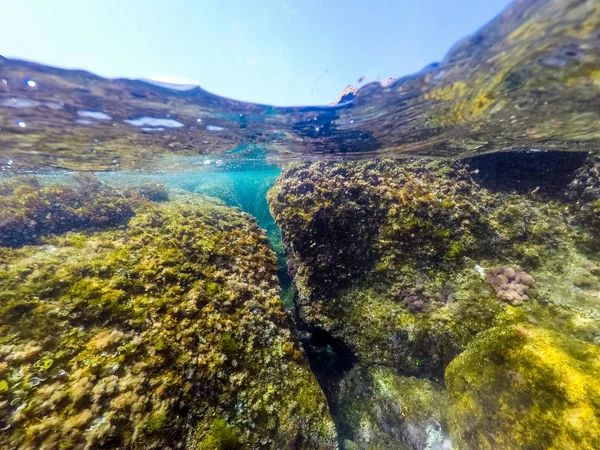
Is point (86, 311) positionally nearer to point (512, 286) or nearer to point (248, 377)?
point (248, 377)

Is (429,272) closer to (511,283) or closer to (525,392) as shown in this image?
(511,283)

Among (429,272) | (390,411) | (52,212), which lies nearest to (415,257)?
(429,272)

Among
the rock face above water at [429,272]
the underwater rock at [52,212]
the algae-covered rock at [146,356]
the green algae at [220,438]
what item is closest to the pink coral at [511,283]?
the rock face above water at [429,272]

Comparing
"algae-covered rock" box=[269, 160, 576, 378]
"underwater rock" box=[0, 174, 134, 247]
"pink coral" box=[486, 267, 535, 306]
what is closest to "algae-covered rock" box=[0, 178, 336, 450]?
"algae-covered rock" box=[269, 160, 576, 378]

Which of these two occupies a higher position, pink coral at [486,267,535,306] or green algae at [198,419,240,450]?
pink coral at [486,267,535,306]

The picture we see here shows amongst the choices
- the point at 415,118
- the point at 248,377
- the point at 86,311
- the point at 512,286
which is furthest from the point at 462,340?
the point at 86,311

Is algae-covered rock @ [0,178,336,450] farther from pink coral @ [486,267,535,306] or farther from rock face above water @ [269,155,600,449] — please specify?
pink coral @ [486,267,535,306]
